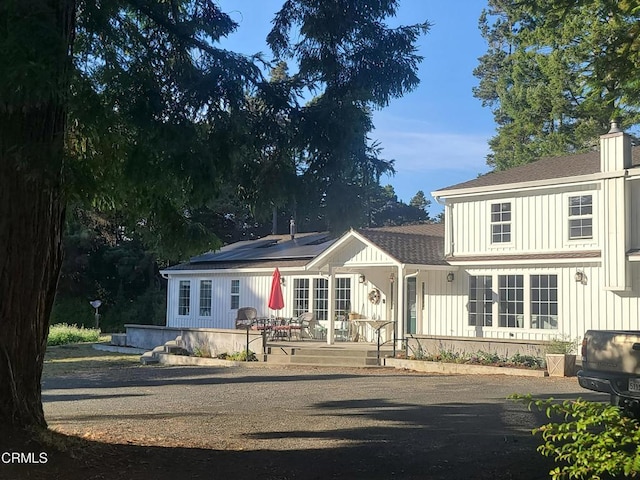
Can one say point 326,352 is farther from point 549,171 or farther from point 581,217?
point 549,171

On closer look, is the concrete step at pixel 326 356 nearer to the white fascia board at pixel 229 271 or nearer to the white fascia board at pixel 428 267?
the white fascia board at pixel 428 267

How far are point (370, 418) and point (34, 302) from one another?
5.08 metres

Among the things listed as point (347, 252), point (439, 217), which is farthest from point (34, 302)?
point (439, 217)

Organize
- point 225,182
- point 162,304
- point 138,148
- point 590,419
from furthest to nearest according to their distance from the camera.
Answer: point 162,304 < point 225,182 < point 138,148 < point 590,419

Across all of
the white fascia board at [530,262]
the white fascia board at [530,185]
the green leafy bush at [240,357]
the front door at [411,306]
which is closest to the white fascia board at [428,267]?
the white fascia board at [530,262]

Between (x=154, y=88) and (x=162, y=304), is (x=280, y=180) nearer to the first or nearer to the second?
(x=154, y=88)

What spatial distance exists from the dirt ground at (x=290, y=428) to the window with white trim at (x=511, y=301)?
491 centimetres

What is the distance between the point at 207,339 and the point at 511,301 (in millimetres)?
9517

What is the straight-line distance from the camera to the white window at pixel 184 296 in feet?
96.0

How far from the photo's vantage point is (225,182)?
8.96m

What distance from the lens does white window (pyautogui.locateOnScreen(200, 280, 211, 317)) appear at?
2829 cm

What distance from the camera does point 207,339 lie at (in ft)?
70.6

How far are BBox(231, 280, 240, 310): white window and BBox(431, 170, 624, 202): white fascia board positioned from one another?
30.6ft

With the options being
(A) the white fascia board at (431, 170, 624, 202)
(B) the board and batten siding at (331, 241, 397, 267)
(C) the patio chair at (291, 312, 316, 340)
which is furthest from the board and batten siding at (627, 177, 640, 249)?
(C) the patio chair at (291, 312, 316, 340)
